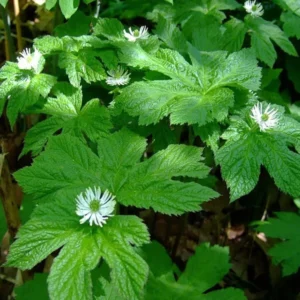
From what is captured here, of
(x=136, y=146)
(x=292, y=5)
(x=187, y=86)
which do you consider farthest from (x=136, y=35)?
(x=292, y=5)

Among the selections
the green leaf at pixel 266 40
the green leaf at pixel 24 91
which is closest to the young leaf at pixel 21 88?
the green leaf at pixel 24 91

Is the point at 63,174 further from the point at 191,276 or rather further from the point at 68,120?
the point at 191,276

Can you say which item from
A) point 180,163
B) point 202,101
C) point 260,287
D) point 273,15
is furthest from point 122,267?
point 273,15

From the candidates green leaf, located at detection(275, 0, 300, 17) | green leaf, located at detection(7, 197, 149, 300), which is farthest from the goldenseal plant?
green leaf, located at detection(275, 0, 300, 17)

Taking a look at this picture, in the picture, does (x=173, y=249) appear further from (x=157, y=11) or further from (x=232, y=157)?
(x=157, y=11)

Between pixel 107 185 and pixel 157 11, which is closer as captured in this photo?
pixel 107 185

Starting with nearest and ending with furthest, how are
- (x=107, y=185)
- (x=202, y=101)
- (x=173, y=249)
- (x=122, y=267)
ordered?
(x=122, y=267) < (x=107, y=185) < (x=202, y=101) < (x=173, y=249)
